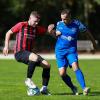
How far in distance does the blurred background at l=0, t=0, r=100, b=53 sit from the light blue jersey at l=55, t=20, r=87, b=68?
92.8ft

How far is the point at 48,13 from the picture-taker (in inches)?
1742

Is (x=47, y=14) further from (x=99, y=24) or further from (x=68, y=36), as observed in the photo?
(x=68, y=36)

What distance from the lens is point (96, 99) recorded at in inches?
440

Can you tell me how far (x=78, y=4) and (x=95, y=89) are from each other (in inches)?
1168

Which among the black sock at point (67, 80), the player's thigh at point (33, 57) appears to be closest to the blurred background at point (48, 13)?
the black sock at point (67, 80)

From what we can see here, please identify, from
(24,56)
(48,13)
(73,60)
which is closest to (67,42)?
(73,60)

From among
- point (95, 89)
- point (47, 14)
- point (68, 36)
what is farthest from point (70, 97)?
point (47, 14)

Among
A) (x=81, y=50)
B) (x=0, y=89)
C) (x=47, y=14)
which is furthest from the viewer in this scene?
(x=47, y=14)

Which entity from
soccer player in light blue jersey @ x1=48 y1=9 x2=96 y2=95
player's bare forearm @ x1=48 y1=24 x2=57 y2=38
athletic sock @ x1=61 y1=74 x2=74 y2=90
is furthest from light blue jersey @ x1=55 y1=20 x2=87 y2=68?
athletic sock @ x1=61 y1=74 x2=74 y2=90

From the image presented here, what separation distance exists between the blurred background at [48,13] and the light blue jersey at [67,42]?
28.3m

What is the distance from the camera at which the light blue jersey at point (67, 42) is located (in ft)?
40.3

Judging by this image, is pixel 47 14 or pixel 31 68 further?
pixel 47 14

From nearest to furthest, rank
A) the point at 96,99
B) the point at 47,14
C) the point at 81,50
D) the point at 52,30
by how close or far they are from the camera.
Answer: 1. the point at 96,99
2. the point at 52,30
3. the point at 81,50
4. the point at 47,14

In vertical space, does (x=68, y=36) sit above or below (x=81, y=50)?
above
